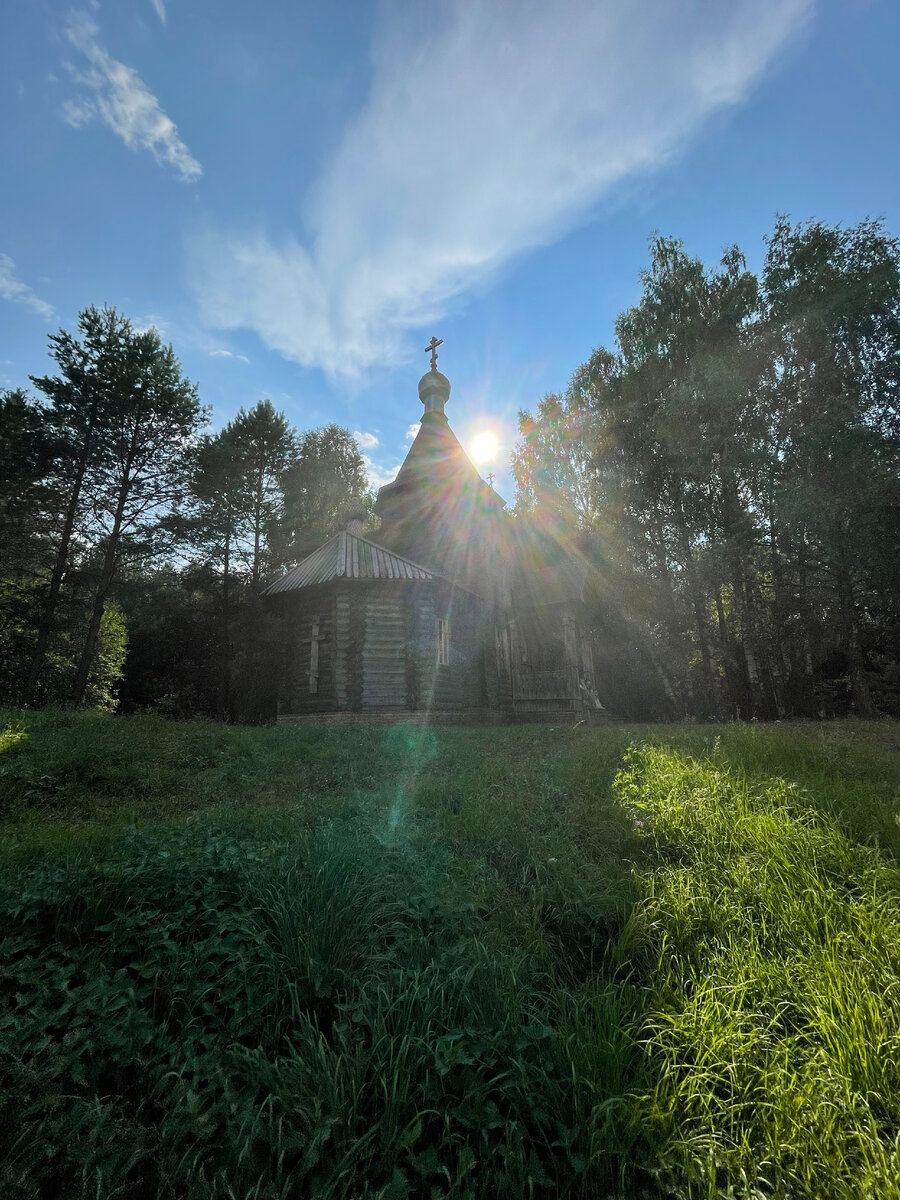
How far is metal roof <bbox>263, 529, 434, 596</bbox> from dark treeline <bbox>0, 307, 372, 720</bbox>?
233 inches

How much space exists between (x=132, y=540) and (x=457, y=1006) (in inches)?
759

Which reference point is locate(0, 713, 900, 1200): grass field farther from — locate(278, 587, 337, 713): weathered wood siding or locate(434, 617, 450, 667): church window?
locate(434, 617, 450, 667): church window

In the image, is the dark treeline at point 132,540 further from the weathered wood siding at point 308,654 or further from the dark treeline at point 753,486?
the dark treeline at point 753,486

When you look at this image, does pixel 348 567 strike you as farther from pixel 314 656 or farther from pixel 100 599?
pixel 100 599

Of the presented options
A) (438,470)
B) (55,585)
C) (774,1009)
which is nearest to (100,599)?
(55,585)

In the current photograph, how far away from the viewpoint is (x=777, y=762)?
633 centimetres

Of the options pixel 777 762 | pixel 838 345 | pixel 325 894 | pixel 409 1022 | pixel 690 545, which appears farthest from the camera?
pixel 690 545

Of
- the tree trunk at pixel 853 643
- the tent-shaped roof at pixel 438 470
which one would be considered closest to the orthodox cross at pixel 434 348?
the tent-shaped roof at pixel 438 470

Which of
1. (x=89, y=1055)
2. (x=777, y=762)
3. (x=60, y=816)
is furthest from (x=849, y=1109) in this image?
(x=60, y=816)

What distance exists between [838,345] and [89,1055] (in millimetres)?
20405

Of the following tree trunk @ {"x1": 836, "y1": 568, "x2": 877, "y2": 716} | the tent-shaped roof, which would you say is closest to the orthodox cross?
→ the tent-shaped roof

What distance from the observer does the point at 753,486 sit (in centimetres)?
1622

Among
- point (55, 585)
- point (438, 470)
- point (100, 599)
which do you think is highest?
point (438, 470)

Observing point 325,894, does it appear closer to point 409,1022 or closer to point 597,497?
point 409,1022
